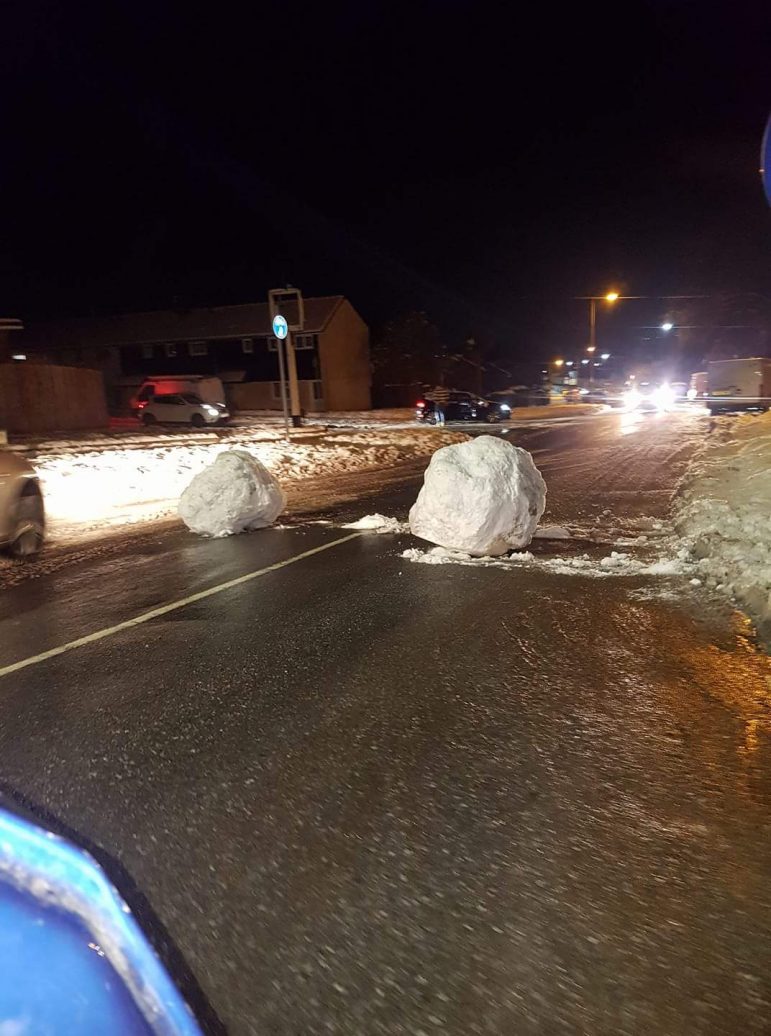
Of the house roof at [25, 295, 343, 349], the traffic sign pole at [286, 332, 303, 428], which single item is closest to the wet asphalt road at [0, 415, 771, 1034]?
the traffic sign pole at [286, 332, 303, 428]

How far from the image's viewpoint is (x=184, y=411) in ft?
98.1

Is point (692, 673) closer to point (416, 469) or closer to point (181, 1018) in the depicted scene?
point (181, 1018)

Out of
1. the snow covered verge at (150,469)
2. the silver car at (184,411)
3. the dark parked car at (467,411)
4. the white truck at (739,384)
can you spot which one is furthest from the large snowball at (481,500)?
the white truck at (739,384)

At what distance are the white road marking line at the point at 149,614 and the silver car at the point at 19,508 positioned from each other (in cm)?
298

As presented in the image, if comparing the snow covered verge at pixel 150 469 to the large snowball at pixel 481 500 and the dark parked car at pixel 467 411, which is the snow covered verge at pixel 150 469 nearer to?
the large snowball at pixel 481 500

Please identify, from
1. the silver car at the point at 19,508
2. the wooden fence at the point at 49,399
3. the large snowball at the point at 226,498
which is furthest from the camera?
the wooden fence at the point at 49,399

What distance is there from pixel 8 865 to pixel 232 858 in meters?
1.30

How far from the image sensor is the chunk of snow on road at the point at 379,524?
1000cm

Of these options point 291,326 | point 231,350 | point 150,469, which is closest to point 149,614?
point 150,469

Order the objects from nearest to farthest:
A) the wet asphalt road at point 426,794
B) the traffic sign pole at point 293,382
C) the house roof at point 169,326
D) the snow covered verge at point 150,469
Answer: the wet asphalt road at point 426,794 → the snow covered verge at point 150,469 → the traffic sign pole at point 293,382 → the house roof at point 169,326

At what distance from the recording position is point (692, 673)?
4.87m

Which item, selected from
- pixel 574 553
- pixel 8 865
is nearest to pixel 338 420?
pixel 574 553

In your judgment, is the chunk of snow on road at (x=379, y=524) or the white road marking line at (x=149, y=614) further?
the chunk of snow on road at (x=379, y=524)

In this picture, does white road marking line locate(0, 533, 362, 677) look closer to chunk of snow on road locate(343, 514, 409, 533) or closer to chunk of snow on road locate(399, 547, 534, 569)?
chunk of snow on road locate(343, 514, 409, 533)
